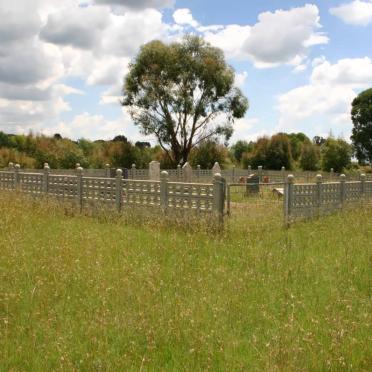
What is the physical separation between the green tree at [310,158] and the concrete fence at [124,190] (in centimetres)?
3598

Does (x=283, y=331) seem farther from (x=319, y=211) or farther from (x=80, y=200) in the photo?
(x=80, y=200)

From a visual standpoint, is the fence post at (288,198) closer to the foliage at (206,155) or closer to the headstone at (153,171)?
the headstone at (153,171)

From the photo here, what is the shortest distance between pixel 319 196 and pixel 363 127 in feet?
125

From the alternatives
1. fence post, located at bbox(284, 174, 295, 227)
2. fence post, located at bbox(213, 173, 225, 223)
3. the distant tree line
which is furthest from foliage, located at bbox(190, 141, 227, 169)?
fence post, located at bbox(213, 173, 225, 223)

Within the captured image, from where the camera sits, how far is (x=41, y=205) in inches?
508

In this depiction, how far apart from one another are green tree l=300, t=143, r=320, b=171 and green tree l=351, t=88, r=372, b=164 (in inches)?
180

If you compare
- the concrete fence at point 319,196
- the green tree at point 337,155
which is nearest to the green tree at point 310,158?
the green tree at point 337,155

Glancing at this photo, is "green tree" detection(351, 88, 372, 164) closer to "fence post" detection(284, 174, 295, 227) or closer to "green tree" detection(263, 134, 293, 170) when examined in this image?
"green tree" detection(263, 134, 293, 170)

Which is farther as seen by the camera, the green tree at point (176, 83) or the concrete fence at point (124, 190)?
the green tree at point (176, 83)

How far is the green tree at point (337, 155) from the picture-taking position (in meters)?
40.8

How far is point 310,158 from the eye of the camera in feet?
154

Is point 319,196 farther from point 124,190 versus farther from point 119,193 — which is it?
point 119,193

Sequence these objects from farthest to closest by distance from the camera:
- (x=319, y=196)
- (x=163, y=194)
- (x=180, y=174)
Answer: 1. (x=180, y=174)
2. (x=319, y=196)
3. (x=163, y=194)

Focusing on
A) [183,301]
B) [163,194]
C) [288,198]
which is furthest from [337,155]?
[183,301]
